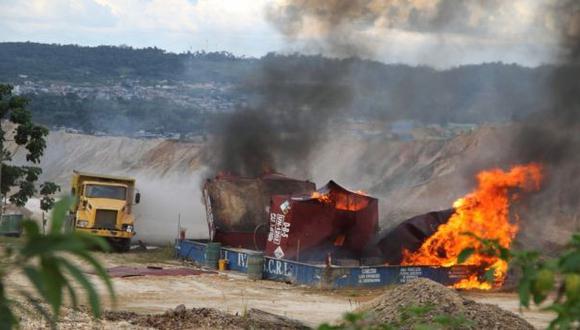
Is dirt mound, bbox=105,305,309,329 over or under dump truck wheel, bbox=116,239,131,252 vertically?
under

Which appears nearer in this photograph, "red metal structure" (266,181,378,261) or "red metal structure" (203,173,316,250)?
"red metal structure" (266,181,378,261)

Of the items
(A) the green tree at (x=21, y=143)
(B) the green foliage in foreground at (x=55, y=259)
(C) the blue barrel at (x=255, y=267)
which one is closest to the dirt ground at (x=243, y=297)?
(C) the blue barrel at (x=255, y=267)

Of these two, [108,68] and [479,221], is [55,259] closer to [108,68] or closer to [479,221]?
[479,221]

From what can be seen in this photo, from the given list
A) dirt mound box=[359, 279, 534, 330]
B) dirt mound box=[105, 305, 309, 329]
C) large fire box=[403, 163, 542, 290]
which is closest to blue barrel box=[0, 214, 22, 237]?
large fire box=[403, 163, 542, 290]

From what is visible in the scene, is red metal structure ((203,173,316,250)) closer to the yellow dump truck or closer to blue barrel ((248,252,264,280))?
blue barrel ((248,252,264,280))

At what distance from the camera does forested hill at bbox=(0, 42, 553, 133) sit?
4212 cm

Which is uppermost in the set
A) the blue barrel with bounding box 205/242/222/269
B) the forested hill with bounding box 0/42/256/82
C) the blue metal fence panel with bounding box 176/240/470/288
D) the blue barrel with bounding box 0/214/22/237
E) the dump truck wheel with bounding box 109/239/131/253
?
the forested hill with bounding box 0/42/256/82

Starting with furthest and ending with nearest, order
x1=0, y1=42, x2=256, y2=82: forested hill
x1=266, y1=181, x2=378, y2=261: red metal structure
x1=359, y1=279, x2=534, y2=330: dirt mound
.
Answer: x1=0, y1=42, x2=256, y2=82: forested hill → x1=266, y1=181, x2=378, y2=261: red metal structure → x1=359, y1=279, x2=534, y2=330: dirt mound

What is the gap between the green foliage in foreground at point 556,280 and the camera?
3041mm

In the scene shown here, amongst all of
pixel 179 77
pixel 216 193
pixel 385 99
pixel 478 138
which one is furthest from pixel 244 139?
pixel 179 77

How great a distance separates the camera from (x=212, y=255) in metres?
27.4

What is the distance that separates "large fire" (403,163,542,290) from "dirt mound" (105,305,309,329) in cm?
884

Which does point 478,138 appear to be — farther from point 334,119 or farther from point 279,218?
point 279,218

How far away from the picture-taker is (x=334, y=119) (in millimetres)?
46875
